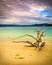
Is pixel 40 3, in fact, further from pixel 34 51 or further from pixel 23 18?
pixel 34 51

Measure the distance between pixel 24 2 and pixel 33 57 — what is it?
0.66m

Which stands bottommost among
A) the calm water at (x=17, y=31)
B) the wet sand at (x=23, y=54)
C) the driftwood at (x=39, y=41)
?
the wet sand at (x=23, y=54)

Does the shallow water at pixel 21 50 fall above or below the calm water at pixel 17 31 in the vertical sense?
below

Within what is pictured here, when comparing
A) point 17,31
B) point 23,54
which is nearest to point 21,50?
point 23,54

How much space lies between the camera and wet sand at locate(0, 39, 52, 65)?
5.43 feet

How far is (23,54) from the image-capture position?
1668 millimetres

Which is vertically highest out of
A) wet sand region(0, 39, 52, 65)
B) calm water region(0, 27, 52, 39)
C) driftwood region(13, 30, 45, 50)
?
calm water region(0, 27, 52, 39)

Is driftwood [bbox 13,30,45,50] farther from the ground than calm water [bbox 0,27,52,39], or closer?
closer

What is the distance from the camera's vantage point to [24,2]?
5.55ft

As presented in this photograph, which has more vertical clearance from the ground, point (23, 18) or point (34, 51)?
point (23, 18)

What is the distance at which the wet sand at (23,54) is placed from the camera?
166 centimetres

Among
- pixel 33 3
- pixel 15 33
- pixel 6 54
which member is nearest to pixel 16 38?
pixel 15 33

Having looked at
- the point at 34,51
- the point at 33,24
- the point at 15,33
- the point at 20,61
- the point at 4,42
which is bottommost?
the point at 20,61

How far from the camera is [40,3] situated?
169 centimetres
